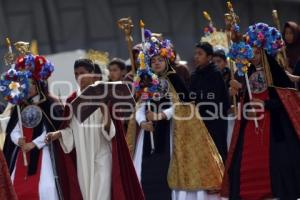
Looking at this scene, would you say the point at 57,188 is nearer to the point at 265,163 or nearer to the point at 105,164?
the point at 105,164

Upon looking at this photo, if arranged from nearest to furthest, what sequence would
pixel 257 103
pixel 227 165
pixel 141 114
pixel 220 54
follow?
pixel 257 103, pixel 227 165, pixel 141 114, pixel 220 54

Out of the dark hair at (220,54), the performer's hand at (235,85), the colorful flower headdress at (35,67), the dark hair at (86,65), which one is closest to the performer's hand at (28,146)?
the colorful flower headdress at (35,67)

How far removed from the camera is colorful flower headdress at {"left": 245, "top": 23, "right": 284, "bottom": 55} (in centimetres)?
1162

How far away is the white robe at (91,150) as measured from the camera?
1184 cm

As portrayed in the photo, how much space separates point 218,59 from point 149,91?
2.30 meters

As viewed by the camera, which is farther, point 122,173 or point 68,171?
point 68,171

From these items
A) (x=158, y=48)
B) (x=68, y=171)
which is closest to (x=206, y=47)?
(x=158, y=48)

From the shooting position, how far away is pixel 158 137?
12414mm

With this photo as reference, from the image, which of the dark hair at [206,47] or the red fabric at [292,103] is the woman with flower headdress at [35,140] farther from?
the red fabric at [292,103]

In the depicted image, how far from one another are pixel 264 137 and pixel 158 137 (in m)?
1.29

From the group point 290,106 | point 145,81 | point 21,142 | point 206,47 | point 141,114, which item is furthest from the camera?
point 206,47

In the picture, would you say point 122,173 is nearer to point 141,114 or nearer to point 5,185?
Result: point 141,114

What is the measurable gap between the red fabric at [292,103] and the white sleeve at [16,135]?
2.57 metres

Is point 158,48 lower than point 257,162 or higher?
higher
